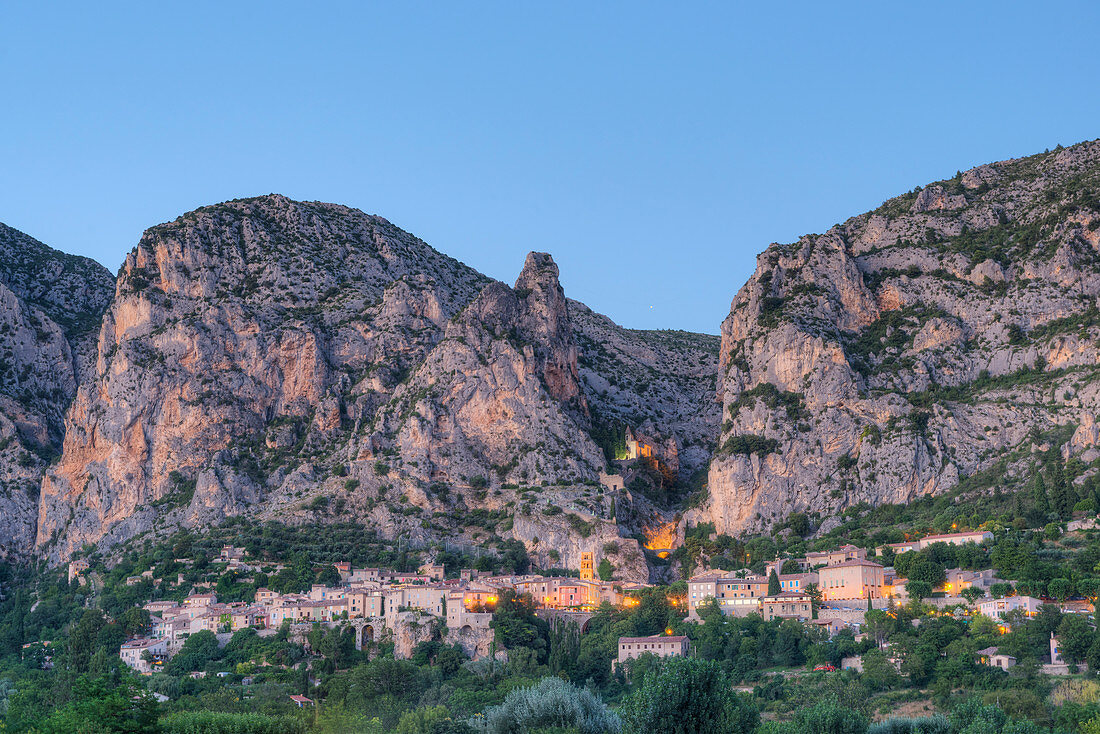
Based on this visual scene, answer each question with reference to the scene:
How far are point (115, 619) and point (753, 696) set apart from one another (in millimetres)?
55921

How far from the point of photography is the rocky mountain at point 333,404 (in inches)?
5027

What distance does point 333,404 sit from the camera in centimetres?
13950

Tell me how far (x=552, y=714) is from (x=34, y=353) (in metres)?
105

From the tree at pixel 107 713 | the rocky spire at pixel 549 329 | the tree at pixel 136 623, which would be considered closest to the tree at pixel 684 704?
the tree at pixel 107 713

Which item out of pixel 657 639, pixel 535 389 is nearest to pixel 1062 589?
pixel 657 639

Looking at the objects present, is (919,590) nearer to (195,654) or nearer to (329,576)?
(329,576)

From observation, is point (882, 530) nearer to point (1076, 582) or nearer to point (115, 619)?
point (1076, 582)

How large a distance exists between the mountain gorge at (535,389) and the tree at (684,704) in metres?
56.1

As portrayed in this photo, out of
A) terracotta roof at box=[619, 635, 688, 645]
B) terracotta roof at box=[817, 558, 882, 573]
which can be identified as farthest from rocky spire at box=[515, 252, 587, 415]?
terracotta roof at box=[619, 635, 688, 645]

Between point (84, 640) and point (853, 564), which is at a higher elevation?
point (853, 564)

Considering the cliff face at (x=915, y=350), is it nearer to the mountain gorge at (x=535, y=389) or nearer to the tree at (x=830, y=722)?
the mountain gorge at (x=535, y=389)

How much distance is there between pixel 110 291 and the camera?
171375 millimetres

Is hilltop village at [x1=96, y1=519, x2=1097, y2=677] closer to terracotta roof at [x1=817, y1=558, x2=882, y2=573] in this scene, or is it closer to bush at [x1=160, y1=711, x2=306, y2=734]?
terracotta roof at [x1=817, y1=558, x2=882, y2=573]

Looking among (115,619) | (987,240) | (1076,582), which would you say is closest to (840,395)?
(987,240)
